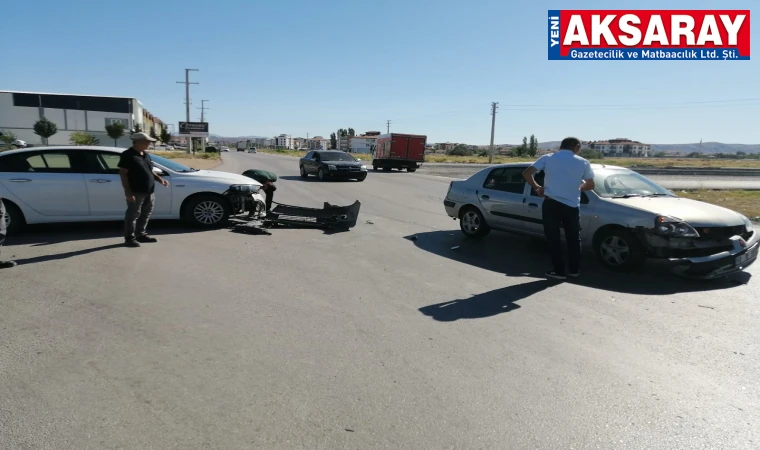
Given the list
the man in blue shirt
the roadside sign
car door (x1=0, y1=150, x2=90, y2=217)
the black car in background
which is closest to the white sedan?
car door (x1=0, y1=150, x2=90, y2=217)

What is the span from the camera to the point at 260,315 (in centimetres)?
451

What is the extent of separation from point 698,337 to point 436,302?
2.36 metres

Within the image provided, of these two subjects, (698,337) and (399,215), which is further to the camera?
(399,215)

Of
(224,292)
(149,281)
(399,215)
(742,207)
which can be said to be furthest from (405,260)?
(742,207)

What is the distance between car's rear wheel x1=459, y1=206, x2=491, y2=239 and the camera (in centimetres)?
854

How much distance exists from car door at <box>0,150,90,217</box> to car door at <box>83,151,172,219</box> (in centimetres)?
12

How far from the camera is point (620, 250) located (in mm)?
6332

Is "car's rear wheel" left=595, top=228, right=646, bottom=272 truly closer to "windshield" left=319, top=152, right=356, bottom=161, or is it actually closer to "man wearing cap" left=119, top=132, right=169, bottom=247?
"man wearing cap" left=119, top=132, right=169, bottom=247

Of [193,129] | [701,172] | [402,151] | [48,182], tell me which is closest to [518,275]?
[48,182]

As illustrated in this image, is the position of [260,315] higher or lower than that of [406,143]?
lower

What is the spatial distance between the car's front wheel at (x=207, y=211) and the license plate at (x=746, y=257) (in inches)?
307

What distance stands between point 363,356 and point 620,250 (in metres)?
4.29

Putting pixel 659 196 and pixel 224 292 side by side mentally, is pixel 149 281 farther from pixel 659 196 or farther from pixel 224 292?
pixel 659 196

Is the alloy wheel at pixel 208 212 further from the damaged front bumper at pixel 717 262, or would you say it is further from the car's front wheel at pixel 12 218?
the damaged front bumper at pixel 717 262
